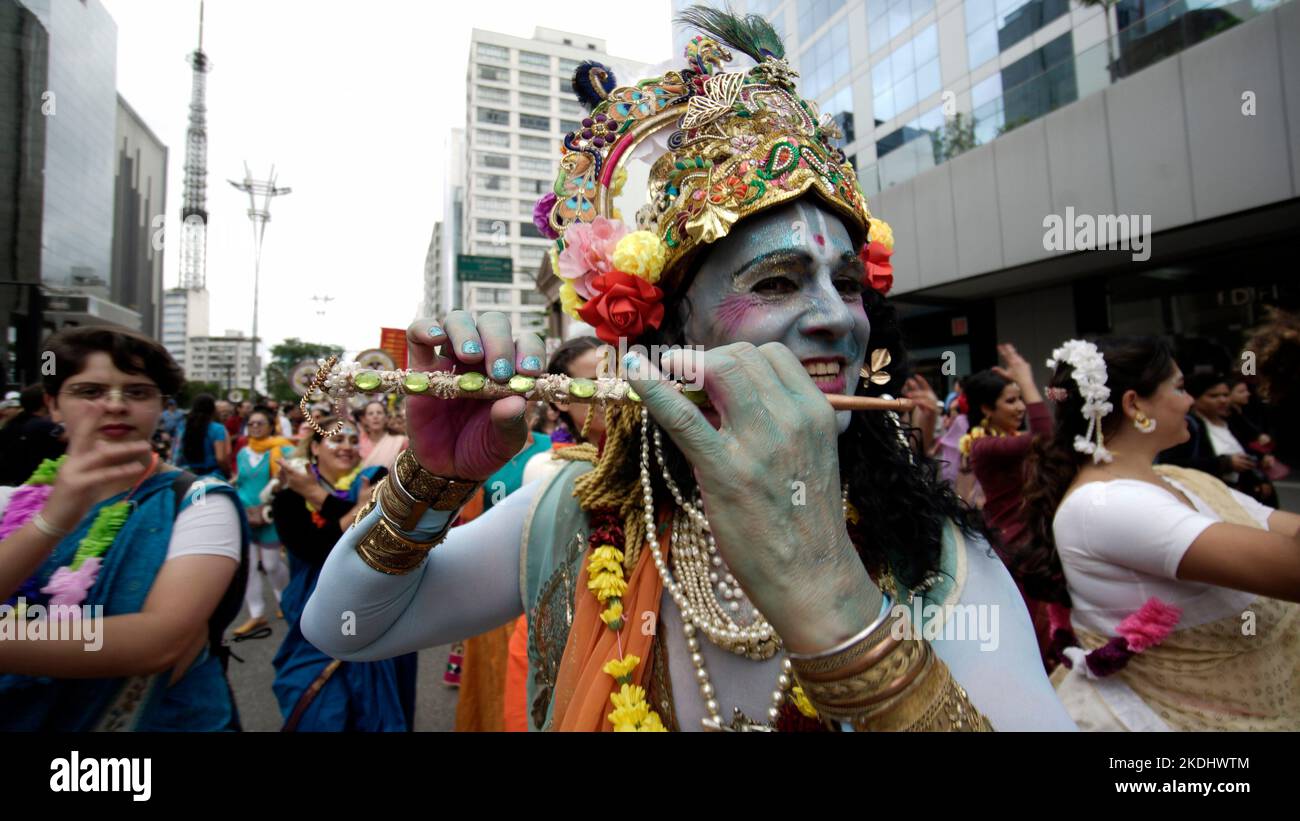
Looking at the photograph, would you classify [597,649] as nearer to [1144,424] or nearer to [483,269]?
[1144,424]

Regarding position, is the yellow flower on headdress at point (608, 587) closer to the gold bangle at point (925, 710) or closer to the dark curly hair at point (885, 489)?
the dark curly hair at point (885, 489)

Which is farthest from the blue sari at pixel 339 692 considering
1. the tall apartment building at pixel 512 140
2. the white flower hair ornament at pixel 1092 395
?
the tall apartment building at pixel 512 140

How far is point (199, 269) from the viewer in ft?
153

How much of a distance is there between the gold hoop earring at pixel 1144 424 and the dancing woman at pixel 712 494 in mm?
1370

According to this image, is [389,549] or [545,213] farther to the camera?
[545,213]

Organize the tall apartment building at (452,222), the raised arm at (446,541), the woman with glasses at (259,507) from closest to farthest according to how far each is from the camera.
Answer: the raised arm at (446,541) → the woman with glasses at (259,507) → the tall apartment building at (452,222)

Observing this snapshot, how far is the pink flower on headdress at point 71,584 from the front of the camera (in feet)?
5.81

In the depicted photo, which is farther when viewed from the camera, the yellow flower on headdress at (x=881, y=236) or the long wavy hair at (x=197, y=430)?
the long wavy hair at (x=197, y=430)

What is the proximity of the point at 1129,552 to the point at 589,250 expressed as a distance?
2103mm

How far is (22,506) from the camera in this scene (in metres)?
1.95

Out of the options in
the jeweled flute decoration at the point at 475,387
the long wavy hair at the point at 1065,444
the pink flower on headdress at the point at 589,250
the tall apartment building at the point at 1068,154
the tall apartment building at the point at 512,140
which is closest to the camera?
the jeweled flute decoration at the point at 475,387

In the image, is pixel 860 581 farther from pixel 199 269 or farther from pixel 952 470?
pixel 199 269

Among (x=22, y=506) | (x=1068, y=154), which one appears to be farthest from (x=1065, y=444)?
(x=1068, y=154)
